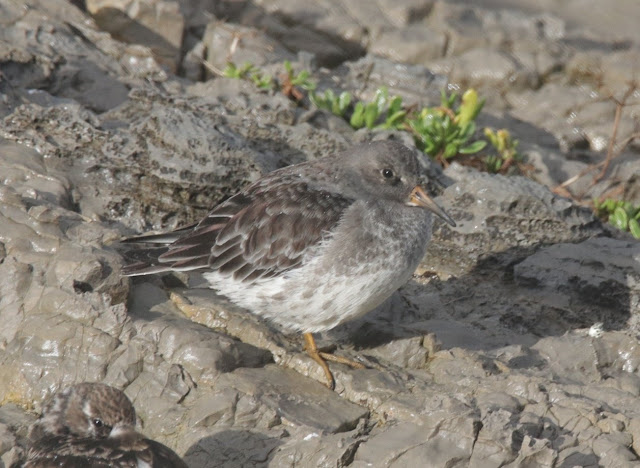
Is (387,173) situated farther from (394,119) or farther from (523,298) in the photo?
(394,119)

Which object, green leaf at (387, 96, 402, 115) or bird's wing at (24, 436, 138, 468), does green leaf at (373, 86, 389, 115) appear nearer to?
green leaf at (387, 96, 402, 115)

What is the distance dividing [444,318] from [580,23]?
667 cm

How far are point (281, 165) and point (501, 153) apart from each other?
8.08ft

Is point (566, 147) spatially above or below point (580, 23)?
below

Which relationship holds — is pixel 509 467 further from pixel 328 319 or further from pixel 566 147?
pixel 566 147

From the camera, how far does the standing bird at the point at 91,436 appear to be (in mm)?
5383

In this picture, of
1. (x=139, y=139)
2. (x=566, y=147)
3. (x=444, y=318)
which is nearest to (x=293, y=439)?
(x=444, y=318)

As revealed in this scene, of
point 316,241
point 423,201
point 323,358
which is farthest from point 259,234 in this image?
point 423,201

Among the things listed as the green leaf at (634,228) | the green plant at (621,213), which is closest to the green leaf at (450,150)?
the green plant at (621,213)

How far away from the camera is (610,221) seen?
9.26m

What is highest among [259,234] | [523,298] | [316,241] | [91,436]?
[316,241]

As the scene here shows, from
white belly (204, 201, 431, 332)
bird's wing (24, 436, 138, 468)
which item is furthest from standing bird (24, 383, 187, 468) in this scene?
white belly (204, 201, 431, 332)

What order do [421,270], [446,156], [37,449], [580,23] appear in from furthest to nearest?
[580,23] → [446,156] → [421,270] → [37,449]

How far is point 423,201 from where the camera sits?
726 centimetres
